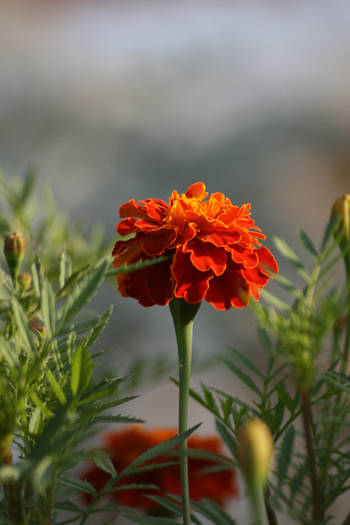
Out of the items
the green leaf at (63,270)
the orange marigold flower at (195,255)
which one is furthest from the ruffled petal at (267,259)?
the green leaf at (63,270)

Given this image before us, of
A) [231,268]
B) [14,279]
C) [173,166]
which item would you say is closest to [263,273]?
[231,268]

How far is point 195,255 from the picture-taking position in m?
0.31

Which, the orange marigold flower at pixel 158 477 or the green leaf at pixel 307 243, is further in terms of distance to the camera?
the orange marigold flower at pixel 158 477

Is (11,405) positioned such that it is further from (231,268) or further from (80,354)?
(231,268)

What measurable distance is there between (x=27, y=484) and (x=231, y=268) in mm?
149

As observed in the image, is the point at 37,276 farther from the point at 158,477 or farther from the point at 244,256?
the point at 158,477

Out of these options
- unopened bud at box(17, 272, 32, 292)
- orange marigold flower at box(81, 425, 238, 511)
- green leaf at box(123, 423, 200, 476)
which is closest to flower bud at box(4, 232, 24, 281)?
unopened bud at box(17, 272, 32, 292)

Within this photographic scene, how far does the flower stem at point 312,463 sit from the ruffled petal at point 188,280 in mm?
83

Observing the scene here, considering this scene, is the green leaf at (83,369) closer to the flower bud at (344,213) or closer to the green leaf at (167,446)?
the green leaf at (167,446)

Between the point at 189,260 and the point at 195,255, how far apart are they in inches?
0.4

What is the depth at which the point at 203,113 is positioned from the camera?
1581 millimetres

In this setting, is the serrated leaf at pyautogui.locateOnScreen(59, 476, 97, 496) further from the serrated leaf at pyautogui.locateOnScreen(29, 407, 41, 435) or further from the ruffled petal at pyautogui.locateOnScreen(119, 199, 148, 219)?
the ruffled petal at pyautogui.locateOnScreen(119, 199, 148, 219)

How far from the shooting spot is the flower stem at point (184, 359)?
0.28 meters

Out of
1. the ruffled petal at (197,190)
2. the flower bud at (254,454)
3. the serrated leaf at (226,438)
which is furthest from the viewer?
the ruffled petal at (197,190)
